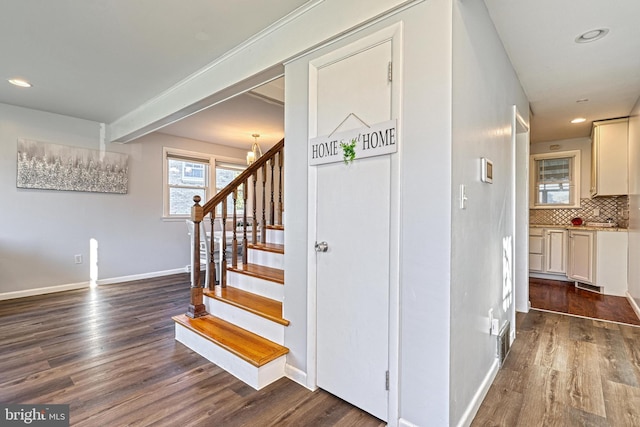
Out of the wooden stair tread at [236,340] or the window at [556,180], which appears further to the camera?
the window at [556,180]

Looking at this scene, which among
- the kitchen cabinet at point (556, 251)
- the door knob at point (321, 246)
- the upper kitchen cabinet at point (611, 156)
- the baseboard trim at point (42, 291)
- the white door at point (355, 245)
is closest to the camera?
the white door at point (355, 245)

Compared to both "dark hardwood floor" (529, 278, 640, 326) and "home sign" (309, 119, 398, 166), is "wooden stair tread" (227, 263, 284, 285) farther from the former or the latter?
"dark hardwood floor" (529, 278, 640, 326)

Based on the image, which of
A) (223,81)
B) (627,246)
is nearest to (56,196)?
(223,81)

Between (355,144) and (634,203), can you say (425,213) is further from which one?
(634,203)

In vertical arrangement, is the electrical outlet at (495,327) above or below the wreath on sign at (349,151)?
below

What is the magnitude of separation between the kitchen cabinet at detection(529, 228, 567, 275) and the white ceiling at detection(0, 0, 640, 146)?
200cm

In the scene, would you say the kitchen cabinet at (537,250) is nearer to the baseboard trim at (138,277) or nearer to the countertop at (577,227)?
the countertop at (577,227)

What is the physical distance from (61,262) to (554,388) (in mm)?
5641

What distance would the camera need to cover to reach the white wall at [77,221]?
3.93 meters

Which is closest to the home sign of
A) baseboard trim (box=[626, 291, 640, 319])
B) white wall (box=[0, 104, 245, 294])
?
baseboard trim (box=[626, 291, 640, 319])

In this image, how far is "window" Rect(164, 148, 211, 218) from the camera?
5.37m

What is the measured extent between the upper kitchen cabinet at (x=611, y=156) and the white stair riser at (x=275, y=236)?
4.48 metres

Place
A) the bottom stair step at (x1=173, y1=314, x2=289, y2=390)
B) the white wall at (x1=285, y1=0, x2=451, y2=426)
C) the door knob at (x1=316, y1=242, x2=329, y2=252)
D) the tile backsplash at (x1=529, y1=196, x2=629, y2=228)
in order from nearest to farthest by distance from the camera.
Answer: the white wall at (x1=285, y1=0, x2=451, y2=426)
the door knob at (x1=316, y1=242, x2=329, y2=252)
the bottom stair step at (x1=173, y1=314, x2=289, y2=390)
the tile backsplash at (x1=529, y1=196, x2=629, y2=228)

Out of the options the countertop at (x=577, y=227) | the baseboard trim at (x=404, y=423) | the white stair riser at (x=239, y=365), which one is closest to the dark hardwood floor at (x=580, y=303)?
the countertop at (x=577, y=227)
